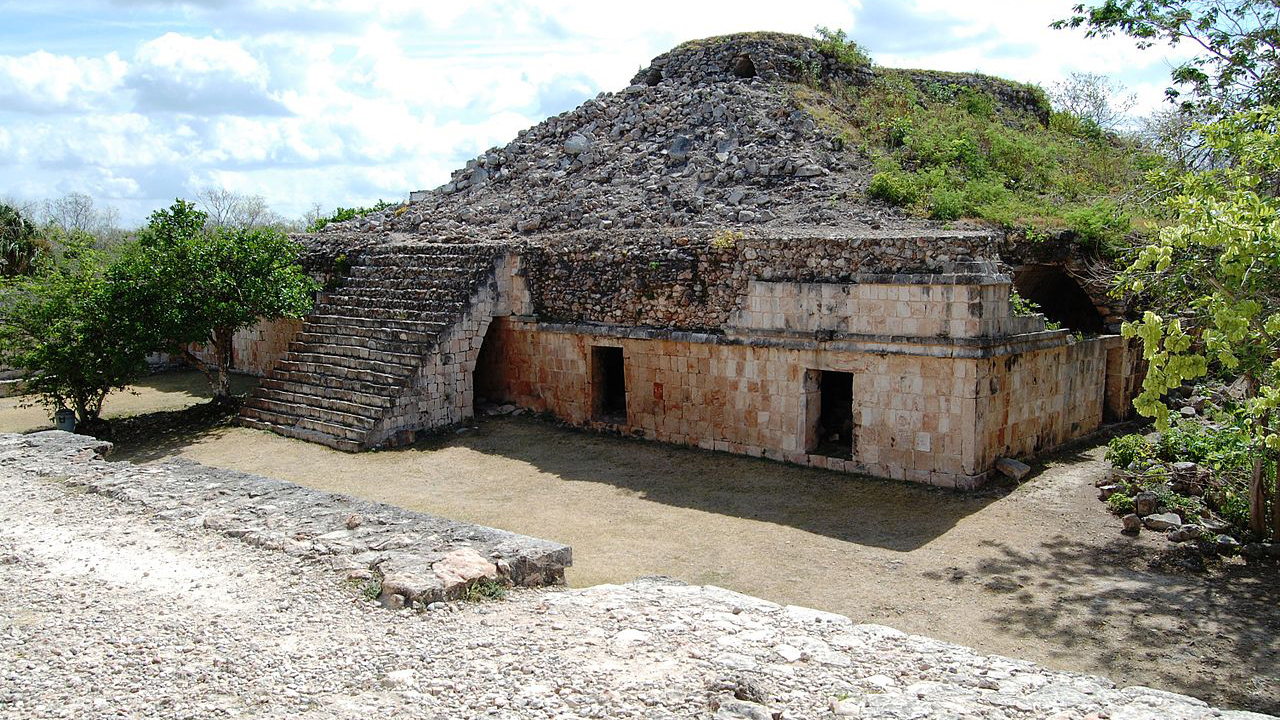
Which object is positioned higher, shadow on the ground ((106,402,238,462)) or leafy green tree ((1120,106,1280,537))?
leafy green tree ((1120,106,1280,537))

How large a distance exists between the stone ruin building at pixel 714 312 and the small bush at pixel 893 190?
333 millimetres

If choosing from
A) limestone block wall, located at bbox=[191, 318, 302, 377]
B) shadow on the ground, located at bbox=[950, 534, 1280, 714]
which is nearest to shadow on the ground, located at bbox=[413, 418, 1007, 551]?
shadow on the ground, located at bbox=[950, 534, 1280, 714]

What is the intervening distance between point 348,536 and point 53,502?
3226mm

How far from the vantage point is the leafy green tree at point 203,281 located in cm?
1407

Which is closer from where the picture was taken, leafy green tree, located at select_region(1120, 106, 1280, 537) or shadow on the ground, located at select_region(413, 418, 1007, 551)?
leafy green tree, located at select_region(1120, 106, 1280, 537)

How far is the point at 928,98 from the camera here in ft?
63.7

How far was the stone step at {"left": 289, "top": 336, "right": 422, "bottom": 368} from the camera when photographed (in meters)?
13.9

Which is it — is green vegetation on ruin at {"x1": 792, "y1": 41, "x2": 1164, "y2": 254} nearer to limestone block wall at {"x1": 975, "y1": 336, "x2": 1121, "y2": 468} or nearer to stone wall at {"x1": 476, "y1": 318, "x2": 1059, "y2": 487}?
limestone block wall at {"x1": 975, "y1": 336, "x2": 1121, "y2": 468}

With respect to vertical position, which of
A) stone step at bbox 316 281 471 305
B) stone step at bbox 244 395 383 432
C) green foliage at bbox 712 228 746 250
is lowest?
stone step at bbox 244 395 383 432

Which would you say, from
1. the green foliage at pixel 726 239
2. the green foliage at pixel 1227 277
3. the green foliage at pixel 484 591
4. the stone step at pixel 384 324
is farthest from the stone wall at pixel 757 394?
the green foliage at pixel 484 591

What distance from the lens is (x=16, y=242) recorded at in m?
25.6

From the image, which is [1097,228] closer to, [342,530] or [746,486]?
[746,486]

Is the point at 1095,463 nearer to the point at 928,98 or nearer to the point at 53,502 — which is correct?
the point at 928,98

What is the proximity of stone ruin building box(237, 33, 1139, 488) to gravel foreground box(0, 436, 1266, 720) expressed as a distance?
5.35 metres
